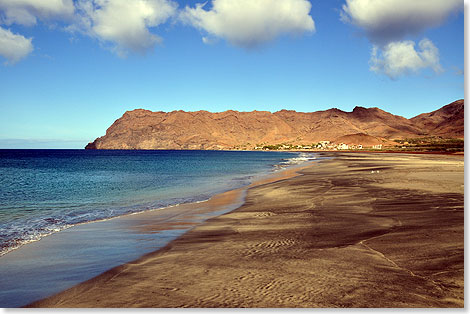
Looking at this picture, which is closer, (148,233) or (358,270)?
(358,270)

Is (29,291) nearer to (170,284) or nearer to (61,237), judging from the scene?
(170,284)

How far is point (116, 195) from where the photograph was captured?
2172 centimetres

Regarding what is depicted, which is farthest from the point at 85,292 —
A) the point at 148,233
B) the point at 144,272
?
the point at 148,233

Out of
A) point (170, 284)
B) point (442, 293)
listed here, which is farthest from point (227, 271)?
point (442, 293)

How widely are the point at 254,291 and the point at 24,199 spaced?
20.0m

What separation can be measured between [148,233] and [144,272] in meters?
4.17

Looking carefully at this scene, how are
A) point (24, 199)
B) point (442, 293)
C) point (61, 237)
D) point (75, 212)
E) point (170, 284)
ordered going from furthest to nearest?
point (24, 199) < point (75, 212) < point (61, 237) < point (170, 284) < point (442, 293)

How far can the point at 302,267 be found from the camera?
6.15m

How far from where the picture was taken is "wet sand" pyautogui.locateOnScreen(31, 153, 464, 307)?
15.8 feet

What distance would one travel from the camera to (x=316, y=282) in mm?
5332

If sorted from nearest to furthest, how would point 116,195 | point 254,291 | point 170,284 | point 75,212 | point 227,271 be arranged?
point 254,291
point 170,284
point 227,271
point 75,212
point 116,195

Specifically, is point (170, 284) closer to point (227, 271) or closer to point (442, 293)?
point (227, 271)

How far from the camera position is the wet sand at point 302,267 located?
190 inches

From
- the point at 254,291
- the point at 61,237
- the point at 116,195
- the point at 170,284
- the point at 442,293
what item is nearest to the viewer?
the point at 442,293
